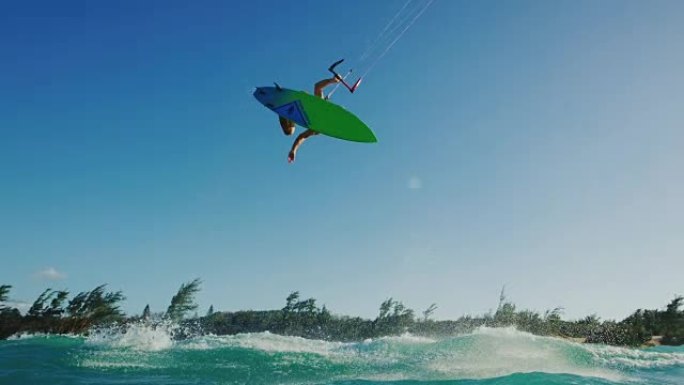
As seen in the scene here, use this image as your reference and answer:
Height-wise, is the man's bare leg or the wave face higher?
the man's bare leg

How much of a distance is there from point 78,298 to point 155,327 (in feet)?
93.6

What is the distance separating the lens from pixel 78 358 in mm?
14219

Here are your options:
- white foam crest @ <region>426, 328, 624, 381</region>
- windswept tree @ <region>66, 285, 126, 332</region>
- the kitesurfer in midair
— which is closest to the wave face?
white foam crest @ <region>426, 328, 624, 381</region>

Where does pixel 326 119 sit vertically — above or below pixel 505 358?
above

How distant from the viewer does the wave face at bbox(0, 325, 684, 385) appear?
36.5ft

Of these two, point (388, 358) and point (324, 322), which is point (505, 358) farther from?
point (324, 322)

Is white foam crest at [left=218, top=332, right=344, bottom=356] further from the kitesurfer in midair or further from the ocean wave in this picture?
the kitesurfer in midair

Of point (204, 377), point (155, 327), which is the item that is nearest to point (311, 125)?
point (204, 377)

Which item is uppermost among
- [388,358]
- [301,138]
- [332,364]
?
[301,138]

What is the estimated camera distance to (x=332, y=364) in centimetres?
1348

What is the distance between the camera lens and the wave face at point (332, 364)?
11.1 metres

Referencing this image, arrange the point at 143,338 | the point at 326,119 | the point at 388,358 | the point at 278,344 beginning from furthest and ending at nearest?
1. the point at 143,338
2. the point at 278,344
3. the point at 388,358
4. the point at 326,119

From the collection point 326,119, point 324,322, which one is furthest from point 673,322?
point 326,119

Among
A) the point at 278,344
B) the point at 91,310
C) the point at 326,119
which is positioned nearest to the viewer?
the point at 326,119
